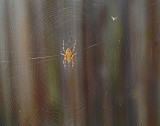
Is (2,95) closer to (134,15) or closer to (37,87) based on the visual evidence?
(37,87)

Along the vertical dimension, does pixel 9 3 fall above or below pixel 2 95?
above

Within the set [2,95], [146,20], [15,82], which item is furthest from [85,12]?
[2,95]

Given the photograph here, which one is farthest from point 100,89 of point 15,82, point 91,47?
point 15,82

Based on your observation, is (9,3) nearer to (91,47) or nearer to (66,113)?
(91,47)

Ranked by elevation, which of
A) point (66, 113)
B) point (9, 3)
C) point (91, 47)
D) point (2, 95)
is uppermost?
point (9, 3)

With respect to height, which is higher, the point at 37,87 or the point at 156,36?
the point at 156,36

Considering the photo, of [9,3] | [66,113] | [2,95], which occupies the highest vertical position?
[9,3]
